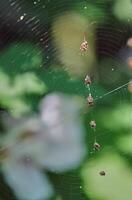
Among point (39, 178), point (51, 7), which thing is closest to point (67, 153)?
point (39, 178)

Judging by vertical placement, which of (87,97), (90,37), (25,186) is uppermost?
(90,37)

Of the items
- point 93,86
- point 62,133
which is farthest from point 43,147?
point 93,86

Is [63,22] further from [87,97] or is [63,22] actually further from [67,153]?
[67,153]

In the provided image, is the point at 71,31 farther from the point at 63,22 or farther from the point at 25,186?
the point at 25,186

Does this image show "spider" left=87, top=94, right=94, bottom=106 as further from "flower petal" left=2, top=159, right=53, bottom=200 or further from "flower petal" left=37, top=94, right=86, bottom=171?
"flower petal" left=2, top=159, right=53, bottom=200

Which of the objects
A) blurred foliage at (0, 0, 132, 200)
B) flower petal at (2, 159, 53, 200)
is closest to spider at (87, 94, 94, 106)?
blurred foliage at (0, 0, 132, 200)

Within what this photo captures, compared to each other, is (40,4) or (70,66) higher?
(40,4)

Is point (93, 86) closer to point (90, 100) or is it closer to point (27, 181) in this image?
point (90, 100)

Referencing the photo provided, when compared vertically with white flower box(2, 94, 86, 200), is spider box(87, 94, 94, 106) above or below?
above

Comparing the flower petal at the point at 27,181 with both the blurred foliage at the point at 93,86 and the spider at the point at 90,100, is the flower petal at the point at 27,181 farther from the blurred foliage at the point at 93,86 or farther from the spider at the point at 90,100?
the spider at the point at 90,100
